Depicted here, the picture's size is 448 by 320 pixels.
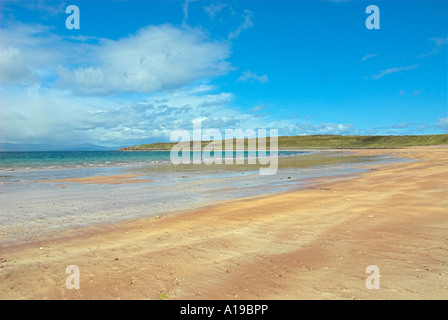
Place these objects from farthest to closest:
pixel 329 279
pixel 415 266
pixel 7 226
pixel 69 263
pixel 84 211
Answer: pixel 84 211, pixel 7 226, pixel 69 263, pixel 415 266, pixel 329 279

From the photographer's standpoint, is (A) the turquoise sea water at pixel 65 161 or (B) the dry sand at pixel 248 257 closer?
(B) the dry sand at pixel 248 257

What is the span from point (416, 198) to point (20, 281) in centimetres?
1486

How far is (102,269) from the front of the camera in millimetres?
6234

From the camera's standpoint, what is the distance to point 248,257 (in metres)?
6.83

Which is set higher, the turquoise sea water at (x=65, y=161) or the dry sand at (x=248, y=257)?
the turquoise sea water at (x=65, y=161)

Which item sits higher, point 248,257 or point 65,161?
point 65,161

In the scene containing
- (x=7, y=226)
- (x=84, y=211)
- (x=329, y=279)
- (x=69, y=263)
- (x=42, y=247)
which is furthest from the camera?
(x=84, y=211)

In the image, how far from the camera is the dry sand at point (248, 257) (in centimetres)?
527

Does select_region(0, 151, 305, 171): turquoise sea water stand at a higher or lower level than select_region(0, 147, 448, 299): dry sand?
higher

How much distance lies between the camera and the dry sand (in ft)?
17.3

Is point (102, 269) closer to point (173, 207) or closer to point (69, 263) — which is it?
point (69, 263)

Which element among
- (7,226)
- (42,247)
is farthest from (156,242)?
(7,226)

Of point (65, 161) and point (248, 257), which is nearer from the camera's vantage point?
point (248, 257)

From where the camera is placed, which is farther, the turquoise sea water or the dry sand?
the turquoise sea water
